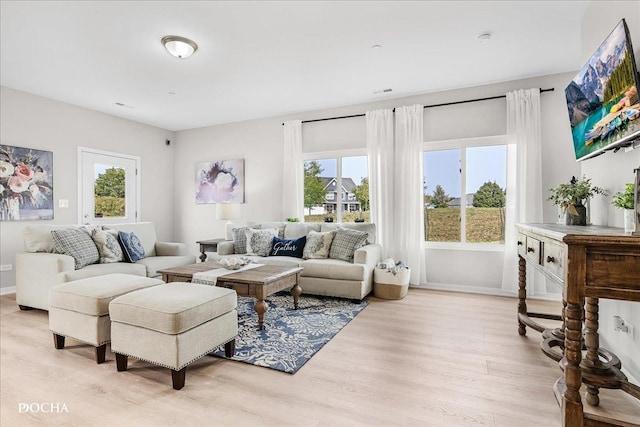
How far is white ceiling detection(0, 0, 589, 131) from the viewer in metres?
2.61

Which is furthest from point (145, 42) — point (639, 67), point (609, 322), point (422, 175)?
point (609, 322)

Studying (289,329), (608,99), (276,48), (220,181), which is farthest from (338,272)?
(220,181)

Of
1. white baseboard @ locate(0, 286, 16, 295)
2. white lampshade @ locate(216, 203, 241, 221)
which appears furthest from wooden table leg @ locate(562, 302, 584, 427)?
white baseboard @ locate(0, 286, 16, 295)

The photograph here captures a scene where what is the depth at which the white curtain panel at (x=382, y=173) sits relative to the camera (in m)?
4.57

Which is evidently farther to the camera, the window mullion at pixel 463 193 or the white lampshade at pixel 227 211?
the white lampshade at pixel 227 211

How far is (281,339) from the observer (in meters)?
2.61

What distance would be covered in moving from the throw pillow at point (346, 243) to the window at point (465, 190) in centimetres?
112

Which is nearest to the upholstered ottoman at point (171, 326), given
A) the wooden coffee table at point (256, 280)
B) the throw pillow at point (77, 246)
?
the wooden coffee table at point (256, 280)

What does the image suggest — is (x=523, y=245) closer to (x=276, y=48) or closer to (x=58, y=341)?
(x=276, y=48)

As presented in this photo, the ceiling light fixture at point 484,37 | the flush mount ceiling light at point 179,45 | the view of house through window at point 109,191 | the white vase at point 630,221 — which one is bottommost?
the white vase at point 630,221

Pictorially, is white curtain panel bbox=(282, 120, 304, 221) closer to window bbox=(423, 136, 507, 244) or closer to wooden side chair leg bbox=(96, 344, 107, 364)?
window bbox=(423, 136, 507, 244)

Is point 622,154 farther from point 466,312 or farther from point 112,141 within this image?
point 112,141

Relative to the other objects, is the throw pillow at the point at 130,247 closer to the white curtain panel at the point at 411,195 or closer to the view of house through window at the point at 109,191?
the view of house through window at the point at 109,191

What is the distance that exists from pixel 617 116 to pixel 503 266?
2596mm
